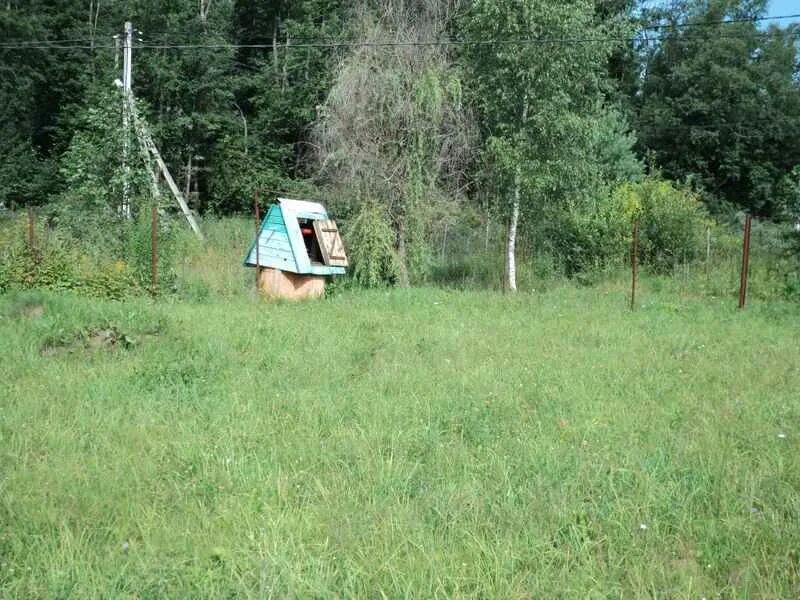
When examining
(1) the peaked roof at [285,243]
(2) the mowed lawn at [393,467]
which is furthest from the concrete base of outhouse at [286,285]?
(2) the mowed lawn at [393,467]

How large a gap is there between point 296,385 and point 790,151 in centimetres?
3711

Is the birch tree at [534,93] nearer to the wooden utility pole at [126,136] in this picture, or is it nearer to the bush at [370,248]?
the bush at [370,248]

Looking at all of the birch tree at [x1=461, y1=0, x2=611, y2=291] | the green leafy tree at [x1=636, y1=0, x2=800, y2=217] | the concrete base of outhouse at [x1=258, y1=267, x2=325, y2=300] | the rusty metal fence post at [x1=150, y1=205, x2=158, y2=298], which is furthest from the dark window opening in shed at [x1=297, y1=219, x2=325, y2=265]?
the green leafy tree at [x1=636, y1=0, x2=800, y2=217]

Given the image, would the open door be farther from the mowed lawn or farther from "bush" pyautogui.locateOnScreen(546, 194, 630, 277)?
"bush" pyautogui.locateOnScreen(546, 194, 630, 277)

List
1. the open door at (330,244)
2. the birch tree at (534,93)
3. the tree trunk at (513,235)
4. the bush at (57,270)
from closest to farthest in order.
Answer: the bush at (57,270)
the open door at (330,244)
the birch tree at (534,93)
the tree trunk at (513,235)

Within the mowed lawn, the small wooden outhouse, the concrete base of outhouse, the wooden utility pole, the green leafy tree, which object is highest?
the green leafy tree

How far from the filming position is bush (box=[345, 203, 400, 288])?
15.1m

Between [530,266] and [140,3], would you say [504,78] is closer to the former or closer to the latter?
[530,266]

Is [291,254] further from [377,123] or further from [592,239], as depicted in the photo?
[592,239]

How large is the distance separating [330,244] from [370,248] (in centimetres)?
118

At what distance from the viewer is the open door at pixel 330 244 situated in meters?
14.1

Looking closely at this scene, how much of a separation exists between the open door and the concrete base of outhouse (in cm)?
52

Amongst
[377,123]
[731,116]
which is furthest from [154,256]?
[731,116]

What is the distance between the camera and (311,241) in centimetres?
1488
